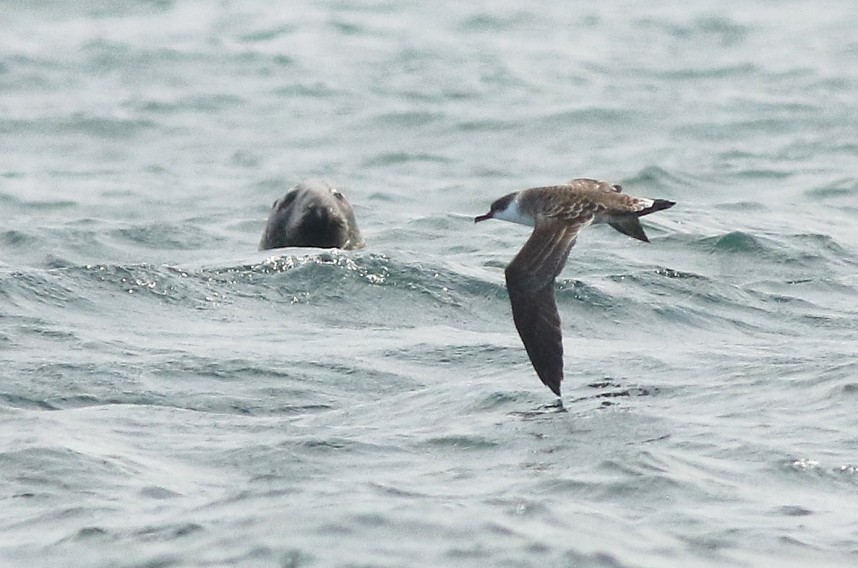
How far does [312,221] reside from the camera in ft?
45.1

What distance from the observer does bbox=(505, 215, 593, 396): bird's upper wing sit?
8617 millimetres

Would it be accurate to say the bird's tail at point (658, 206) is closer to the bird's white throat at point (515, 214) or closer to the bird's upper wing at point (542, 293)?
the bird's upper wing at point (542, 293)

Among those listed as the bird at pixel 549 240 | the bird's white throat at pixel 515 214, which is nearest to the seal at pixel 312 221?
the bird at pixel 549 240

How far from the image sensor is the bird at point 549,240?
8.68 metres

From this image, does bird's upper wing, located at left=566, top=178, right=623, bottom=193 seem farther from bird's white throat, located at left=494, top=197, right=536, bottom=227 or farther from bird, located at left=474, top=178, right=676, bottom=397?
bird's white throat, located at left=494, top=197, right=536, bottom=227

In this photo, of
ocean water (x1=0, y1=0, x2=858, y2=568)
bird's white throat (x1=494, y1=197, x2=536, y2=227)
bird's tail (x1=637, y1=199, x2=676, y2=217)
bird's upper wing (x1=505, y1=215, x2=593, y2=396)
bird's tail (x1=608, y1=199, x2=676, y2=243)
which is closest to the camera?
ocean water (x1=0, y1=0, x2=858, y2=568)

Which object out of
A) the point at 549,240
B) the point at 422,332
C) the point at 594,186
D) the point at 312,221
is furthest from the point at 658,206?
the point at 312,221

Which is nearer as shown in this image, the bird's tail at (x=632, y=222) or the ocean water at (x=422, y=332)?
the ocean water at (x=422, y=332)

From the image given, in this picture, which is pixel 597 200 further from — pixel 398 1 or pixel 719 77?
pixel 398 1

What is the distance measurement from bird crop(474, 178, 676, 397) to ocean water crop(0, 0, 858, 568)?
0.34 metres

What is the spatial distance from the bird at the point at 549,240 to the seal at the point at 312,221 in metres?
3.86

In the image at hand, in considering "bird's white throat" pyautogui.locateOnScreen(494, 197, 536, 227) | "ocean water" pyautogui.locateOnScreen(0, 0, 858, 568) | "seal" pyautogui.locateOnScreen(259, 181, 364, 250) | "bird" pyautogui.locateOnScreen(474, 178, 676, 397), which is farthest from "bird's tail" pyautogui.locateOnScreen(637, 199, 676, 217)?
"seal" pyautogui.locateOnScreen(259, 181, 364, 250)

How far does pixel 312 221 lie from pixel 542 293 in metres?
5.06

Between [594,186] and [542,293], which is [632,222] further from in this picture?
[542,293]
